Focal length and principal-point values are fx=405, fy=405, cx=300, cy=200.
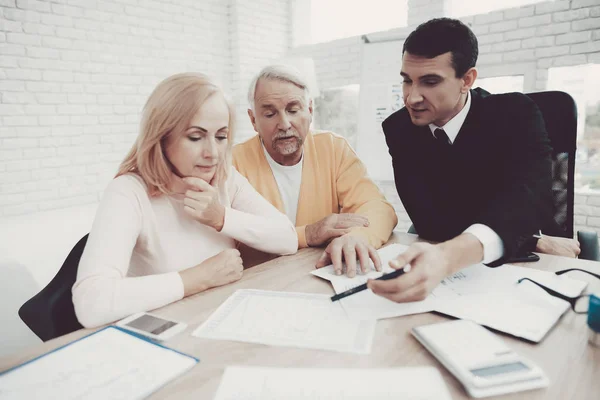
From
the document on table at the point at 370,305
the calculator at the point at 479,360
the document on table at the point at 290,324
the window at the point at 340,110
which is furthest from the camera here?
the window at the point at 340,110

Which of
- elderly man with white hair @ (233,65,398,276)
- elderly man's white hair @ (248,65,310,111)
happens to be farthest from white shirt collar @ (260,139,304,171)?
elderly man's white hair @ (248,65,310,111)

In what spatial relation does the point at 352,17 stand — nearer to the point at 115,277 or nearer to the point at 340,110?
the point at 340,110

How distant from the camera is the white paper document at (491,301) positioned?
0.79m

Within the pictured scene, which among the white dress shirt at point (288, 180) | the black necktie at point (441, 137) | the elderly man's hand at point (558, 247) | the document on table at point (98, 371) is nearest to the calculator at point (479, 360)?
the document on table at point (98, 371)

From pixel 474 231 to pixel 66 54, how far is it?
3570 millimetres

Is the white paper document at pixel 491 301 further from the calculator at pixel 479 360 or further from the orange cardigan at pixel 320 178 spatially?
the orange cardigan at pixel 320 178

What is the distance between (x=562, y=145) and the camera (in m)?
1.68

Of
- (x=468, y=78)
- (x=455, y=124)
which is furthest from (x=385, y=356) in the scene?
(x=468, y=78)

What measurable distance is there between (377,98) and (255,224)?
2876 mm

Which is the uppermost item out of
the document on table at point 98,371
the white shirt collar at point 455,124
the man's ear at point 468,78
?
the man's ear at point 468,78

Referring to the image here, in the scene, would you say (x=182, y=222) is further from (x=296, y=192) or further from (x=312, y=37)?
(x=312, y=37)

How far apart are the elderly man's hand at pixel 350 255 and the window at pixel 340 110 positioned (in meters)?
3.45

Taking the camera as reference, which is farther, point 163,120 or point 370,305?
point 163,120

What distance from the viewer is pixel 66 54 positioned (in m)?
3.36
